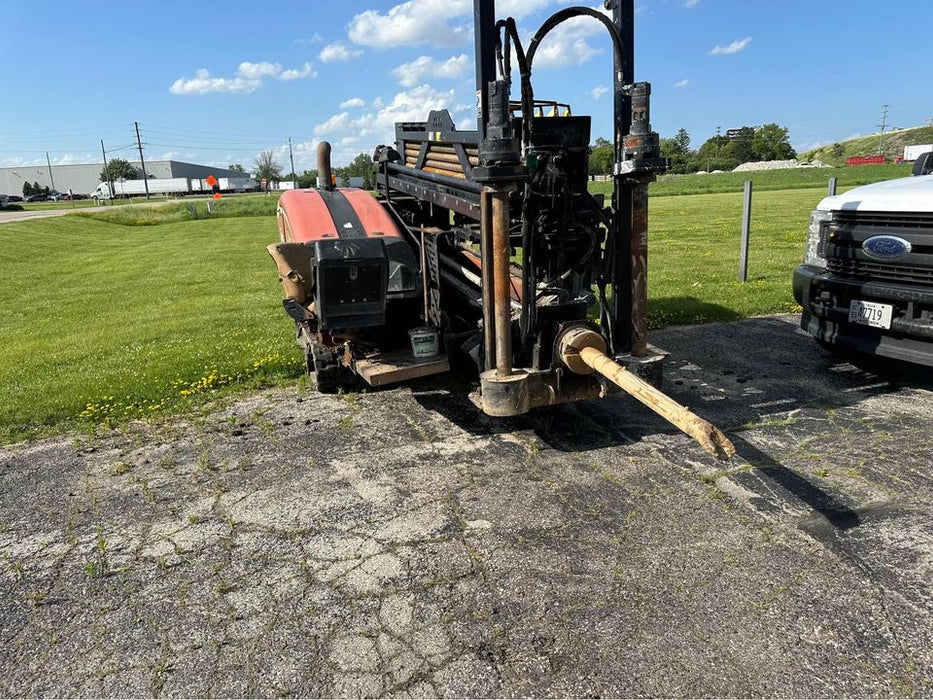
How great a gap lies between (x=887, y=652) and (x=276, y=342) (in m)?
6.51

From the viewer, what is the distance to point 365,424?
17.6 feet

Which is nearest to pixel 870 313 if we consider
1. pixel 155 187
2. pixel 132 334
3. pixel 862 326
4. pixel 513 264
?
pixel 862 326

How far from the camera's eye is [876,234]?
5.48 meters

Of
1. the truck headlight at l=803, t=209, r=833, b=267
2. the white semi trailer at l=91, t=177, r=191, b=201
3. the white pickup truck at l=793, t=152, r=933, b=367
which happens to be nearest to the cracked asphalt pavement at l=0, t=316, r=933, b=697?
the white pickup truck at l=793, t=152, r=933, b=367

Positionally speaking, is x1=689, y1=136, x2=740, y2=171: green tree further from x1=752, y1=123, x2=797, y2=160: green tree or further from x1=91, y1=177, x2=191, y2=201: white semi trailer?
x1=91, y1=177, x2=191, y2=201: white semi trailer

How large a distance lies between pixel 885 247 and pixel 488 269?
3.36 metres

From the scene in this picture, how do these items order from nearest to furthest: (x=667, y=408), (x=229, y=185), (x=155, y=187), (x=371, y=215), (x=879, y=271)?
(x=667, y=408) < (x=879, y=271) < (x=371, y=215) < (x=155, y=187) < (x=229, y=185)

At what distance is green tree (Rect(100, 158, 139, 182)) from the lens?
107 metres

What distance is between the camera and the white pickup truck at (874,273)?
16.9 feet

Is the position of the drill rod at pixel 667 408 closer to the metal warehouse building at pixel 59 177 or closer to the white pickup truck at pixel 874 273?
the white pickup truck at pixel 874 273

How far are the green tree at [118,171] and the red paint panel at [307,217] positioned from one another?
359ft

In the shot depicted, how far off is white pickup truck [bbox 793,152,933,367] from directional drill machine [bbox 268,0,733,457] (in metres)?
2.11

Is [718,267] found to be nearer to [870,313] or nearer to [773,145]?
[870,313]

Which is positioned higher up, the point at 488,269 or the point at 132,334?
the point at 488,269
